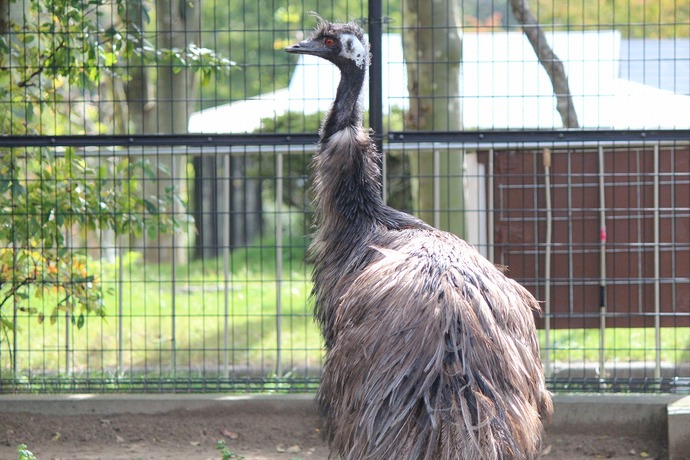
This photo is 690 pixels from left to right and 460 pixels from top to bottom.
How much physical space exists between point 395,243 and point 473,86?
4.87 metres

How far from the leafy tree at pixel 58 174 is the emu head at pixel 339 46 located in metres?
1.37

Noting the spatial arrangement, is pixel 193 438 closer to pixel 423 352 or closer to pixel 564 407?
pixel 564 407

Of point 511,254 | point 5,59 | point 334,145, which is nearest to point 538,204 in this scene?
point 511,254

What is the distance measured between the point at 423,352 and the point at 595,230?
3.43 metres

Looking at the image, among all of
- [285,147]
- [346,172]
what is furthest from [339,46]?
[285,147]

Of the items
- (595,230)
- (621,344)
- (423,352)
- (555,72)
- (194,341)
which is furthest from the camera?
(194,341)

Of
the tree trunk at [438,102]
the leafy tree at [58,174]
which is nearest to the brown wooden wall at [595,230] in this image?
the tree trunk at [438,102]

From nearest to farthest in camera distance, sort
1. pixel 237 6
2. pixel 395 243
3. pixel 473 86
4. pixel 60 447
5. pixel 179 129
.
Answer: pixel 395 243, pixel 60 447, pixel 473 86, pixel 179 129, pixel 237 6

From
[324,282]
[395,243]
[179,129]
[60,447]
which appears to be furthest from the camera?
[179,129]

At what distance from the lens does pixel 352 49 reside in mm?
5312

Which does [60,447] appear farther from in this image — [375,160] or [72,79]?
[375,160]

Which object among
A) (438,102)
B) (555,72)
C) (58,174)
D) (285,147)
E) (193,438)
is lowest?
(193,438)

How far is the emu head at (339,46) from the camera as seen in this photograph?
531 centimetres

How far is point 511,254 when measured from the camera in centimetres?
686
